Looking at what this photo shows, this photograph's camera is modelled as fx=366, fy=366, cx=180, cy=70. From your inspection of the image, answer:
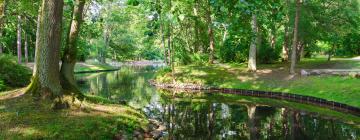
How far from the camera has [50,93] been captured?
13227mm

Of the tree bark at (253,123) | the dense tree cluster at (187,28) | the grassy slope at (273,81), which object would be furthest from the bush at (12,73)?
the grassy slope at (273,81)

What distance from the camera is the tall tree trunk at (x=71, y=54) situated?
15.4 metres

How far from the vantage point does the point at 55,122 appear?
11.5 m

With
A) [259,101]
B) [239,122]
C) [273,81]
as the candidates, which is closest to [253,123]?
[239,122]

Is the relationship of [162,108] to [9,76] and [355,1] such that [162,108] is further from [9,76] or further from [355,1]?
[355,1]

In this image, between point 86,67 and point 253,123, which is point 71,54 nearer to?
point 253,123

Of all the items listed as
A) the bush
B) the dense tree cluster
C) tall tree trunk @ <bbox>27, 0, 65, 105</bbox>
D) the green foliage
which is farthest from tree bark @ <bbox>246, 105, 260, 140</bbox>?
Result: the green foliage

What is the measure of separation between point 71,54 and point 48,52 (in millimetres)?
4186

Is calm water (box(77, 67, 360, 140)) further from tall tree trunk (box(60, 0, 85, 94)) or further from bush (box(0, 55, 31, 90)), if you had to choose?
bush (box(0, 55, 31, 90))

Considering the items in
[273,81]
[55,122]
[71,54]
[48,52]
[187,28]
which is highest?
[187,28]

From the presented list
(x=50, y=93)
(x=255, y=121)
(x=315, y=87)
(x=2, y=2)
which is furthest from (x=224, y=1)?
(x=315, y=87)

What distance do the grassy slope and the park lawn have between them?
1418 centimetres

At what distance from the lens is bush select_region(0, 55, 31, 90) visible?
73.3 ft

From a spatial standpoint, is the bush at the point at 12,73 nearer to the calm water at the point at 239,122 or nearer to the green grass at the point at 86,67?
the calm water at the point at 239,122
